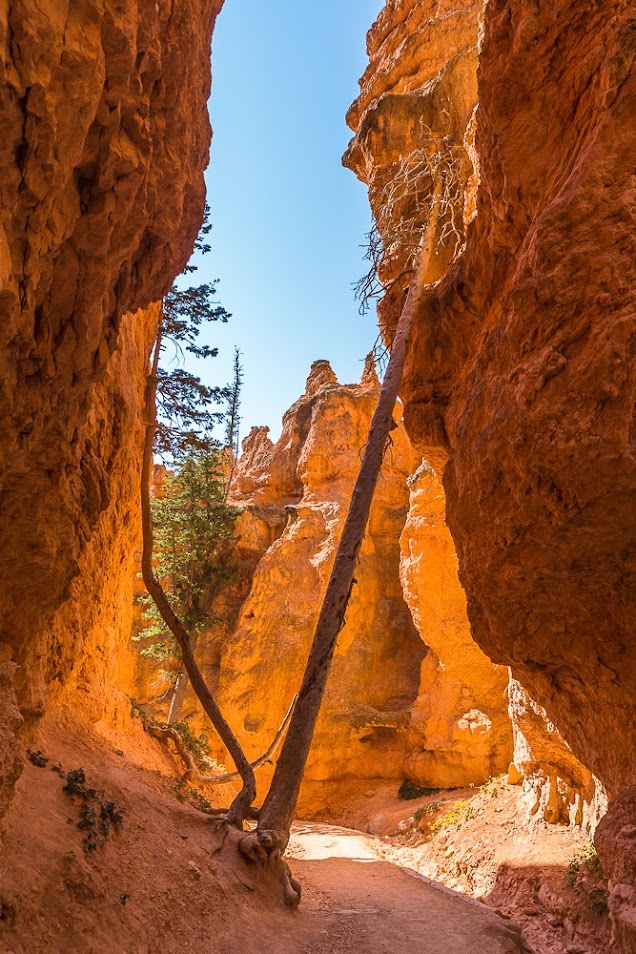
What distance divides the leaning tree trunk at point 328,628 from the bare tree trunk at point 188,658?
395 millimetres

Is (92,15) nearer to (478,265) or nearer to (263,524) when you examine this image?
(478,265)

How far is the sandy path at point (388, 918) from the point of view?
5.07 meters

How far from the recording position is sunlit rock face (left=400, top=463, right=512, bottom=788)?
15.3 meters

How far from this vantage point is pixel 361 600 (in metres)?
20.4

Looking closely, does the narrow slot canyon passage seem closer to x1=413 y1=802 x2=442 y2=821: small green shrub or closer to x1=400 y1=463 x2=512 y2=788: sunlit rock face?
x1=413 y1=802 x2=442 y2=821: small green shrub

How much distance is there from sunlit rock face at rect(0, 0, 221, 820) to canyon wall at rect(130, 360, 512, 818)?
1130cm

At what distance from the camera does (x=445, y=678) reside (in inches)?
664

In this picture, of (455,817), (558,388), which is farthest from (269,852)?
(455,817)

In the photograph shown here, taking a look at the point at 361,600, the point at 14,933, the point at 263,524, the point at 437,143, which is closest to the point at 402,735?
the point at 361,600

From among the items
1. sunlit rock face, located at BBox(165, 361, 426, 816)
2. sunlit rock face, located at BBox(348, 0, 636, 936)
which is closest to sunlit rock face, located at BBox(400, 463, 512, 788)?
sunlit rock face, located at BBox(165, 361, 426, 816)

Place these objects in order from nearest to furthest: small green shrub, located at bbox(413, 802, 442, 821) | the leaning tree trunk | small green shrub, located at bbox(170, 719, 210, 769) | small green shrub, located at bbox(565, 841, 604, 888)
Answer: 1. the leaning tree trunk
2. small green shrub, located at bbox(565, 841, 604, 888)
3. small green shrub, located at bbox(170, 719, 210, 769)
4. small green shrub, located at bbox(413, 802, 442, 821)

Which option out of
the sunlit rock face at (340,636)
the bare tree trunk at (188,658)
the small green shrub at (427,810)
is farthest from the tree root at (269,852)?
the sunlit rock face at (340,636)

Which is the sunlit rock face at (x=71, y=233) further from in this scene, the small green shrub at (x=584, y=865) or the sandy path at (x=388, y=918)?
the small green shrub at (x=584, y=865)

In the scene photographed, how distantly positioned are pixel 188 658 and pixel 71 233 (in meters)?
5.86
